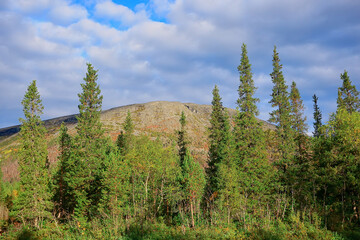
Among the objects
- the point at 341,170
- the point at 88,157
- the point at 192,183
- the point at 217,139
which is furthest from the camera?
the point at 217,139

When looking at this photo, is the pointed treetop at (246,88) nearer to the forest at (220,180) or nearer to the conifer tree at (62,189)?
the forest at (220,180)

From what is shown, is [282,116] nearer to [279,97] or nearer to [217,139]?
[279,97]

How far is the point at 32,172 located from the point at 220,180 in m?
26.2

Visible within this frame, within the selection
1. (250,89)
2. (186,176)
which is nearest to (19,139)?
(186,176)

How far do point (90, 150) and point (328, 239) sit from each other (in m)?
31.7

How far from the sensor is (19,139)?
35.1 meters

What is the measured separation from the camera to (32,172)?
34125mm

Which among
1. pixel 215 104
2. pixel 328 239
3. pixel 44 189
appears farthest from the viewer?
pixel 215 104

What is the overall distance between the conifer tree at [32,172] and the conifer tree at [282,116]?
108 feet

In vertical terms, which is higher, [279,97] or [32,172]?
[279,97]

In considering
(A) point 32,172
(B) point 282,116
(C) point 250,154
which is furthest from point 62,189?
(B) point 282,116

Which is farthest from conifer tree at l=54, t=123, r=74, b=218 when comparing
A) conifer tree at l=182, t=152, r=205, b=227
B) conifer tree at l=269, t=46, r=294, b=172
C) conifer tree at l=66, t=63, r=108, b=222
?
conifer tree at l=269, t=46, r=294, b=172

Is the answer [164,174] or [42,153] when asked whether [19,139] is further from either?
[164,174]

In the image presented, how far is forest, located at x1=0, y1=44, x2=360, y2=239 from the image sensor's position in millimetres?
25328
